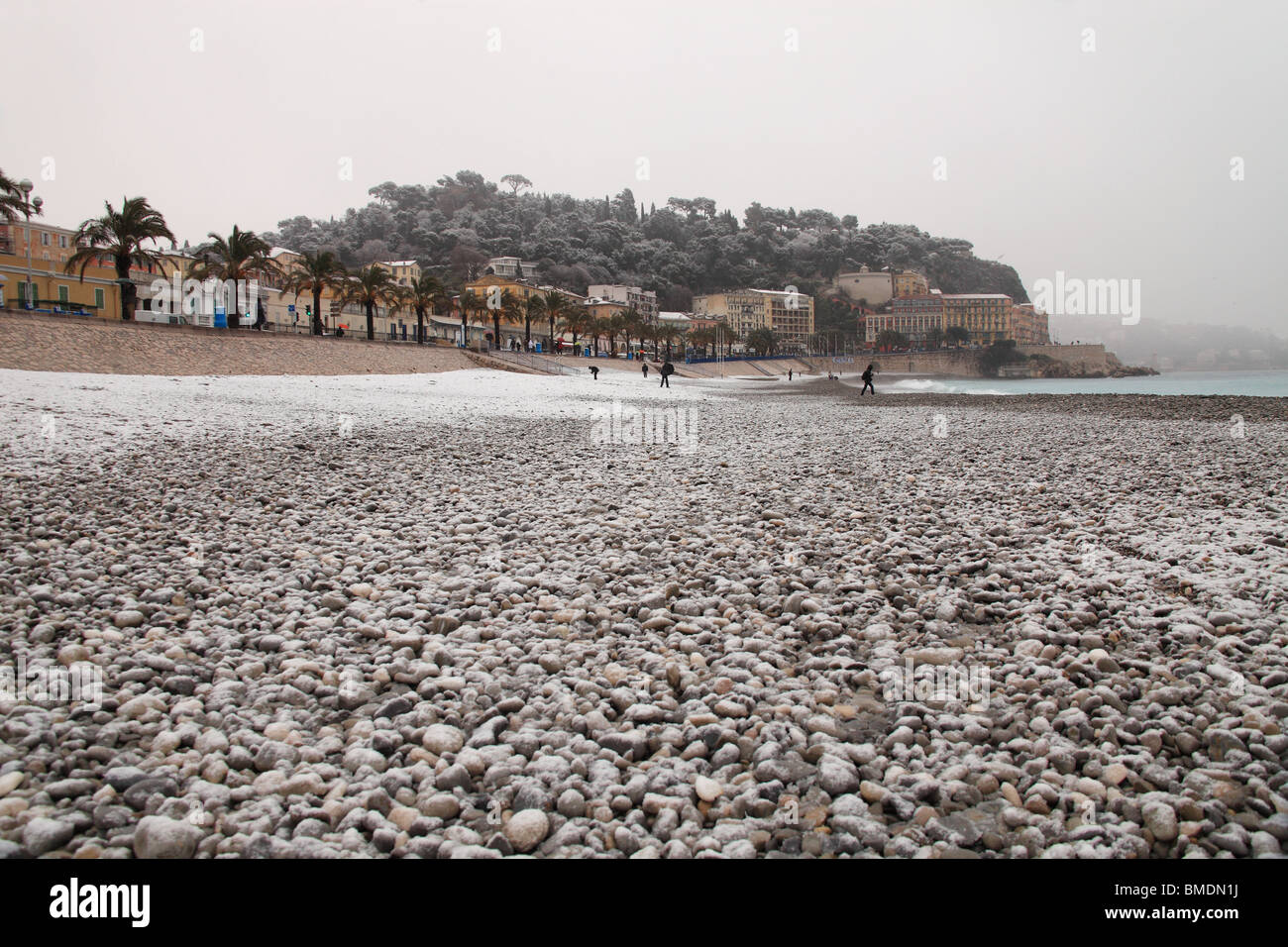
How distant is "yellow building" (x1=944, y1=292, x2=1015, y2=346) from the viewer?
192 meters

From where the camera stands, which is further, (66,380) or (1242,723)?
(66,380)

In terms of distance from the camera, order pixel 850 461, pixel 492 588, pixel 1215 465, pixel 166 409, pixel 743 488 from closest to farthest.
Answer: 1. pixel 492 588
2. pixel 743 488
3. pixel 1215 465
4. pixel 850 461
5. pixel 166 409

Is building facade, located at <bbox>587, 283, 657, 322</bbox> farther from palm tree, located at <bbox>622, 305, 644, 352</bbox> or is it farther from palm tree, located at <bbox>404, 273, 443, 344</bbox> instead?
palm tree, located at <bbox>404, 273, 443, 344</bbox>

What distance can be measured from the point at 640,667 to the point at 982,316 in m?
216

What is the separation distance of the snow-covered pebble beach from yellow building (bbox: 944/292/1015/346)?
665 feet

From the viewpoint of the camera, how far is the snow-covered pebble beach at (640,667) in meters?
3.01

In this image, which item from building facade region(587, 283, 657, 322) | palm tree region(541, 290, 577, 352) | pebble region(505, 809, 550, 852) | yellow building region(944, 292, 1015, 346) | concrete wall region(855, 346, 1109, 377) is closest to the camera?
pebble region(505, 809, 550, 852)

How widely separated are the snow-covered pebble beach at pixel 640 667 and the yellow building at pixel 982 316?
203 metres

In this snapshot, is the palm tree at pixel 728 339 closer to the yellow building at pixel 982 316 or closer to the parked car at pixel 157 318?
the yellow building at pixel 982 316

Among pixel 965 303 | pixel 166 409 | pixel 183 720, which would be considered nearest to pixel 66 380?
pixel 166 409

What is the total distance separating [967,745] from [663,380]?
138ft

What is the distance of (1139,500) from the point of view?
31.1 feet

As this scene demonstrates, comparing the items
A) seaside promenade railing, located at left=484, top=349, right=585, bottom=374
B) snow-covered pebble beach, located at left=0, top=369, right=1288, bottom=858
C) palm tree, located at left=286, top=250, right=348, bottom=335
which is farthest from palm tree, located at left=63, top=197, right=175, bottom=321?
snow-covered pebble beach, located at left=0, top=369, right=1288, bottom=858

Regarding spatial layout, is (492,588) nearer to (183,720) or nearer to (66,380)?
(183,720)
